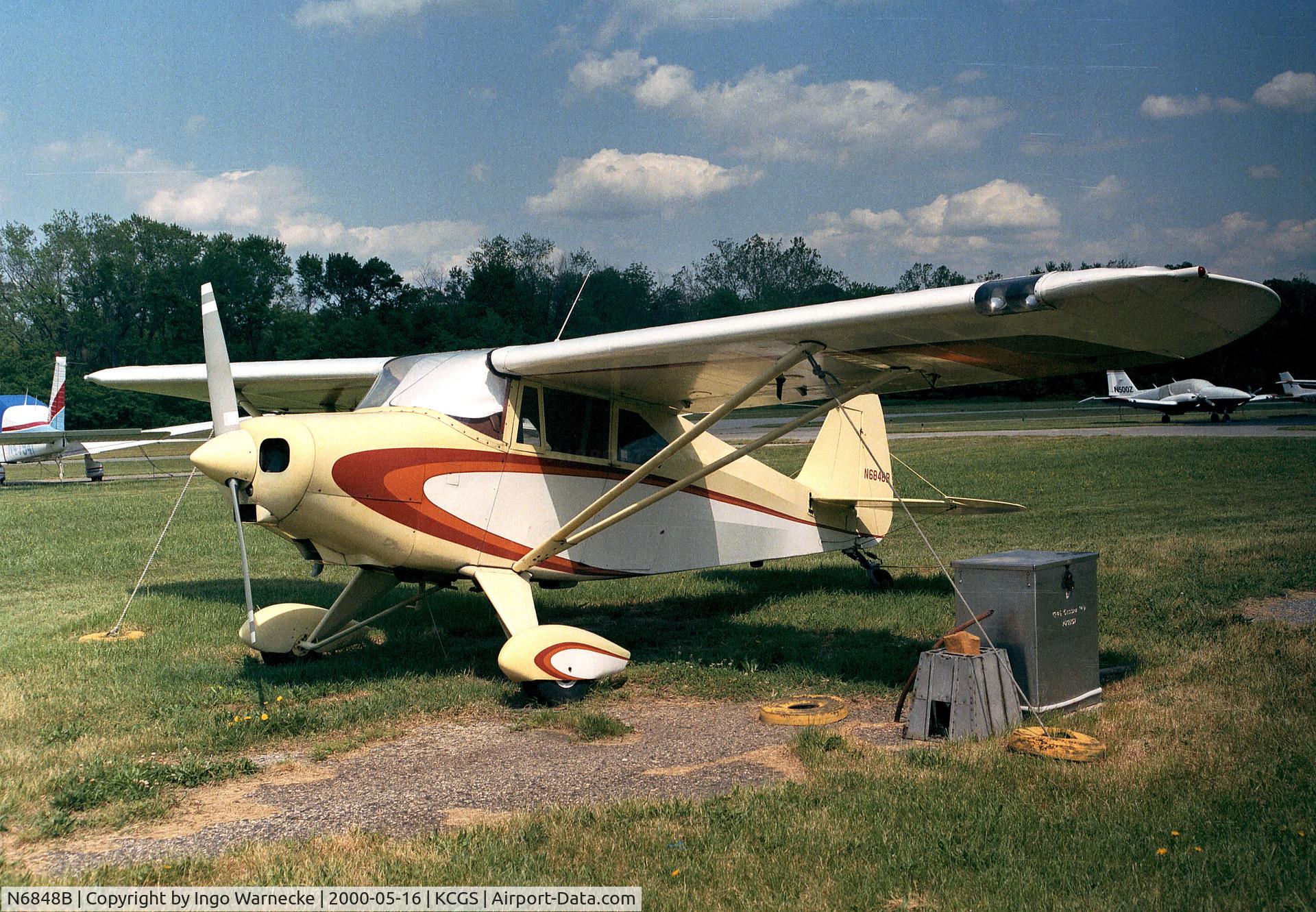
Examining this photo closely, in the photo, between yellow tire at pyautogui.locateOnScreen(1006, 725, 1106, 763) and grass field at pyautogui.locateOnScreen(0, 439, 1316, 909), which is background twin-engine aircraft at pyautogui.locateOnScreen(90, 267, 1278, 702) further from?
yellow tire at pyautogui.locateOnScreen(1006, 725, 1106, 763)

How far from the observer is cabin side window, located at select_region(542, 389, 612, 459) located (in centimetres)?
791

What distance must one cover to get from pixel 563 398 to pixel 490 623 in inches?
105

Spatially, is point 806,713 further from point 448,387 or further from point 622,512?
point 448,387

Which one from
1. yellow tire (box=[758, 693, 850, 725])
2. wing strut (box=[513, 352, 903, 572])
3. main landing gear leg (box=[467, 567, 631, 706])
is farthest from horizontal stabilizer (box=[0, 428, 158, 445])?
yellow tire (box=[758, 693, 850, 725])

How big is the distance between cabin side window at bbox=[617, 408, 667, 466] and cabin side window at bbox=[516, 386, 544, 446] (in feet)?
2.89

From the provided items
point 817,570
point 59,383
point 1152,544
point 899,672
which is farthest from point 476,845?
point 59,383

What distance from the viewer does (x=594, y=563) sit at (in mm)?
8156

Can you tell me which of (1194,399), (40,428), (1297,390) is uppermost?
(1297,390)

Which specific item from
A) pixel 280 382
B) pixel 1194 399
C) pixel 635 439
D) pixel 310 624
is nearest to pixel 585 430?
pixel 635 439

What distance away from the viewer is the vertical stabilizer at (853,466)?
34.7 ft

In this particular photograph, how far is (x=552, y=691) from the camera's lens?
6.62m

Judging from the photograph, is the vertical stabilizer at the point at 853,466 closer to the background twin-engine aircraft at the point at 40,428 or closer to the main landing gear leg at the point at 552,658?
the main landing gear leg at the point at 552,658

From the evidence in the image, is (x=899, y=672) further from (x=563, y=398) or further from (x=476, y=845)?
(x=476, y=845)

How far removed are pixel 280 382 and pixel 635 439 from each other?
12.0 feet
